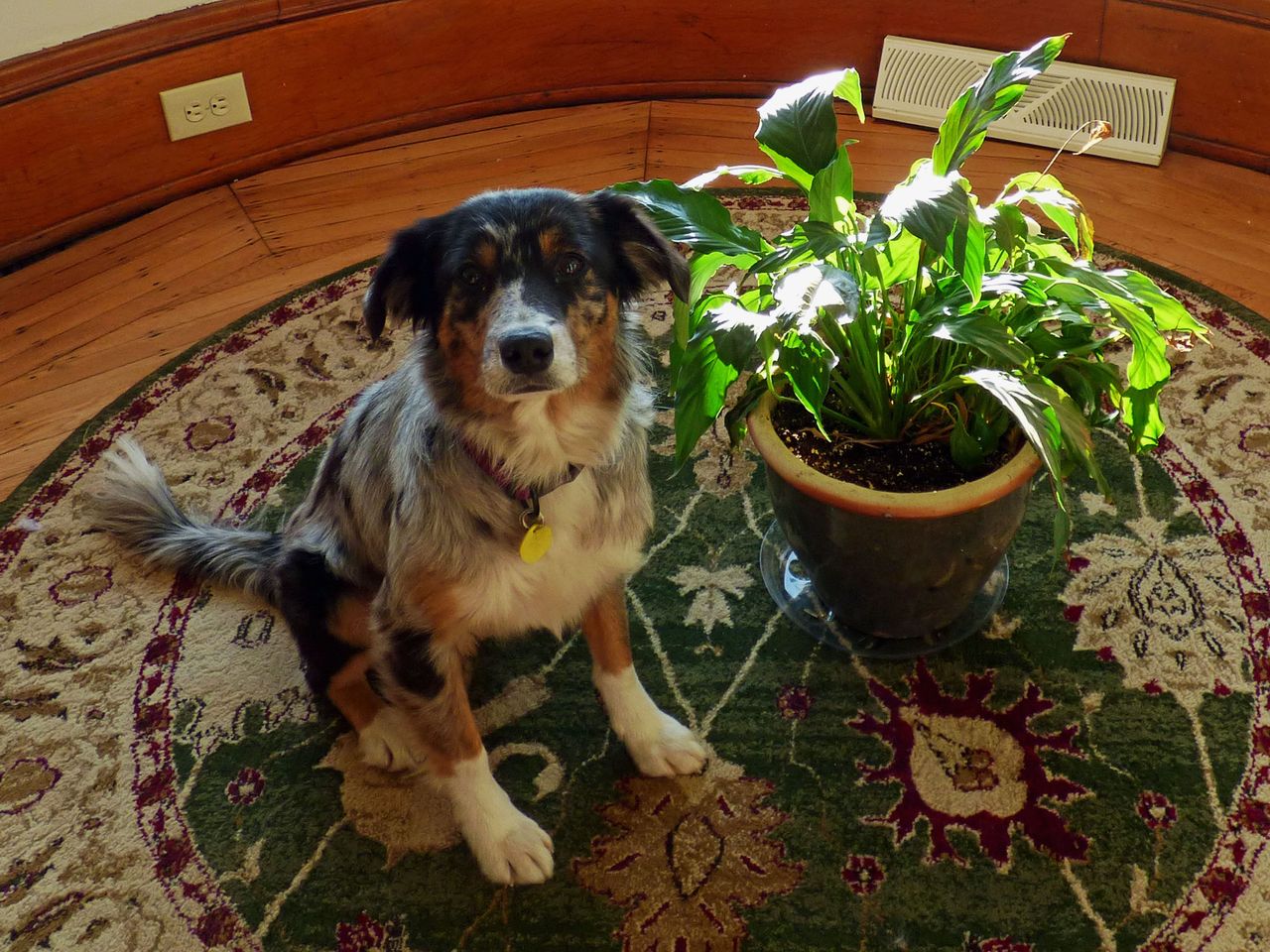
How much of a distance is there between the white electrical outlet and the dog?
1.64 m

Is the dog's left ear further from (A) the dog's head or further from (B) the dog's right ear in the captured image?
(B) the dog's right ear

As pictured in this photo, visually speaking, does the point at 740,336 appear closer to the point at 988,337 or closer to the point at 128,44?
the point at 988,337

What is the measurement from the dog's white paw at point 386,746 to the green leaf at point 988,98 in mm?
1240

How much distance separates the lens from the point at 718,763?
195cm

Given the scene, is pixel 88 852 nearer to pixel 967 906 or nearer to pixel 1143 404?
pixel 967 906

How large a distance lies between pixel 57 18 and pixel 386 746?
210 cm

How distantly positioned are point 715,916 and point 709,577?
675mm

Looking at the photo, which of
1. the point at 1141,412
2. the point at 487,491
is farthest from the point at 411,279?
the point at 1141,412

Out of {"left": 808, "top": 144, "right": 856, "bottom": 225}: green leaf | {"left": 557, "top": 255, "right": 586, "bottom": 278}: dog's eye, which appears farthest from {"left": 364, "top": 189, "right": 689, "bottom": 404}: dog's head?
{"left": 808, "top": 144, "right": 856, "bottom": 225}: green leaf

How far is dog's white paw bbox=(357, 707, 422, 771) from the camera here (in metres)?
1.95

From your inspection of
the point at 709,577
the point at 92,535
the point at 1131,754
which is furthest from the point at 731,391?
the point at 92,535

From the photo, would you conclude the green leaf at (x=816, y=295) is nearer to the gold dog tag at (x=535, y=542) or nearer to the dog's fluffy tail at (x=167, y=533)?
the gold dog tag at (x=535, y=542)

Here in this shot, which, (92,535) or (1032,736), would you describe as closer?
(1032,736)

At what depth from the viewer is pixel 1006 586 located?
217 cm
